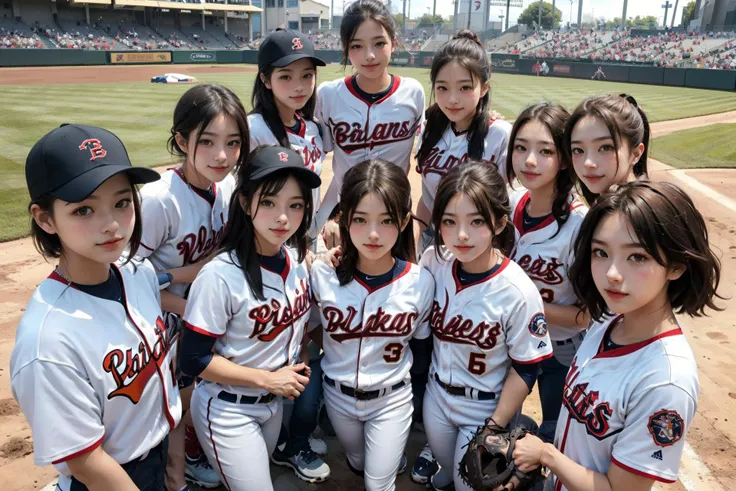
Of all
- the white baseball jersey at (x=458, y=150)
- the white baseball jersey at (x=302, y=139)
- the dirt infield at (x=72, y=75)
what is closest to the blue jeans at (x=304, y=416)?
the white baseball jersey at (x=302, y=139)

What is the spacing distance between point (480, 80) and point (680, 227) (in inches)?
67.2

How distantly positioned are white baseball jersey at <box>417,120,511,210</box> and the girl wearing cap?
750 millimetres

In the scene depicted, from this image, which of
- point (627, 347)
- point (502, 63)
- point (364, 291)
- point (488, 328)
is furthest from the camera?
point (502, 63)

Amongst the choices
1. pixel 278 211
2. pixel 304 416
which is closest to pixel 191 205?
pixel 278 211

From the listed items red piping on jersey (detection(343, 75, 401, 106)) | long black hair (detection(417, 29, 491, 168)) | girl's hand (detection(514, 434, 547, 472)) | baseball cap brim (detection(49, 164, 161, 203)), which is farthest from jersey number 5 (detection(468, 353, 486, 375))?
red piping on jersey (detection(343, 75, 401, 106))

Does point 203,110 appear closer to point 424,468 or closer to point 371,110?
point 371,110

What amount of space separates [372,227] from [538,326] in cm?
90

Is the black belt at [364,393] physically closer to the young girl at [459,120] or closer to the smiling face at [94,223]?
the young girl at [459,120]

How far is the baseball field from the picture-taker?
120 inches

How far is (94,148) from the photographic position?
1802 millimetres

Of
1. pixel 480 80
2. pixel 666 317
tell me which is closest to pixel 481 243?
pixel 666 317

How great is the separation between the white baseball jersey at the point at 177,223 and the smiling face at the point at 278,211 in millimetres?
434

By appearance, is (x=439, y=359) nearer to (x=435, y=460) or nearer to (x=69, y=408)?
(x=435, y=460)

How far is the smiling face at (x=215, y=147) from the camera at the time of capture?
2.70m
